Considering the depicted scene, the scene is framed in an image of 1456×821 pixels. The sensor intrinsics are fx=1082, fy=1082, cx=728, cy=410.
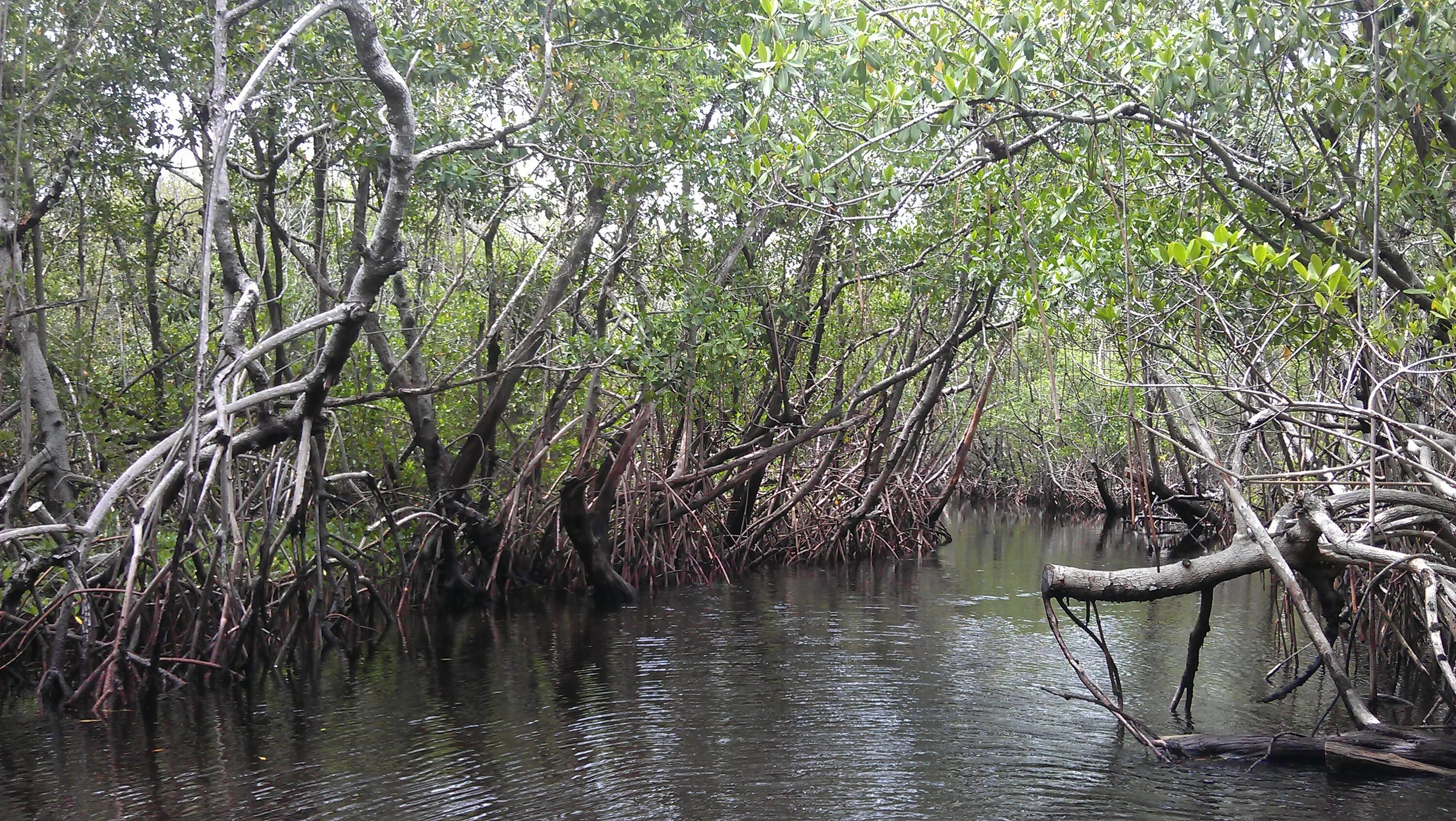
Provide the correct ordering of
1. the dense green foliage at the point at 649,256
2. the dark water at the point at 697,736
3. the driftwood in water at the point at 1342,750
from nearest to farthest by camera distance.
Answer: the driftwood in water at the point at 1342,750 < the dark water at the point at 697,736 < the dense green foliage at the point at 649,256

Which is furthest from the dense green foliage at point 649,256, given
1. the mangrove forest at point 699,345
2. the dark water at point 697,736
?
the dark water at point 697,736

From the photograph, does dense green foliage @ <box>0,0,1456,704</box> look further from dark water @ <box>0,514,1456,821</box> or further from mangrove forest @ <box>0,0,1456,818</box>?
dark water @ <box>0,514,1456,821</box>

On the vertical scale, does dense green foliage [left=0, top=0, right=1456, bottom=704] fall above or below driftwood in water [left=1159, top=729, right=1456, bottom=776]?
above

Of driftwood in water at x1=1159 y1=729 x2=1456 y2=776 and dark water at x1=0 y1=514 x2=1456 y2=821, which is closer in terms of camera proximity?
driftwood in water at x1=1159 y1=729 x2=1456 y2=776

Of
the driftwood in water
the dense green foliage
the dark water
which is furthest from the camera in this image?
the dense green foliage

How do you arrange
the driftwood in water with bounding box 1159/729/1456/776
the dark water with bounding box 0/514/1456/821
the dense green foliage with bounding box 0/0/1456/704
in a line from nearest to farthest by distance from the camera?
the driftwood in water with bounding box 1159/729/1456/776
the dark water with bounding box 0/514/1456/821
the dense green foliage with bounding box 0/0/1456/704

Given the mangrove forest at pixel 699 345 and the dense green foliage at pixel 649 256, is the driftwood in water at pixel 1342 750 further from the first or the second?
the dense green foliage at pixel 649 256

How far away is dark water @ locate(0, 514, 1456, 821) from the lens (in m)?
4.50

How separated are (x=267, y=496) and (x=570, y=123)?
3.30 metres

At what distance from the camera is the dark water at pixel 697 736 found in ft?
14.8

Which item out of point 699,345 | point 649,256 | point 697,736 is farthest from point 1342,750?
point 649,256

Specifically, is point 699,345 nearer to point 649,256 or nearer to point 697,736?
point 649,256

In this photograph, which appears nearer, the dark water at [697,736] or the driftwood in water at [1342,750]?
the driftwood in water at [1342,750]

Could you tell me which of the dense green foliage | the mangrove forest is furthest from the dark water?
the dense green foliage
